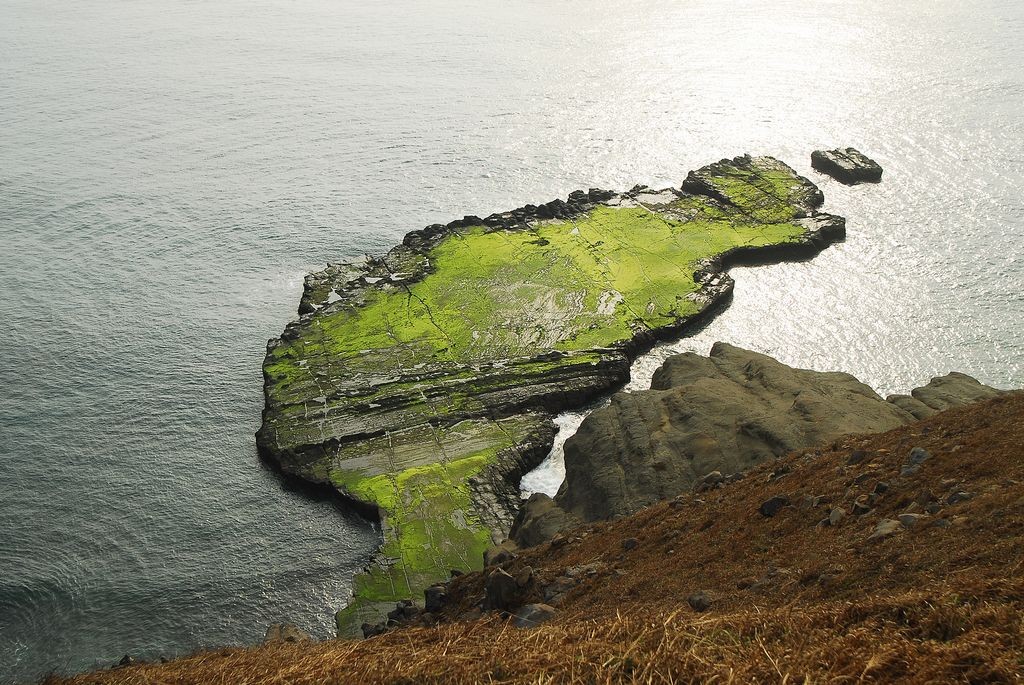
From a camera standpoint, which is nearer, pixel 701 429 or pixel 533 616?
pixel 533 616

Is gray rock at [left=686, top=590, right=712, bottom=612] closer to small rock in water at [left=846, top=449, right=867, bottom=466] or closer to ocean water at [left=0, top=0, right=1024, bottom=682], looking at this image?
small rock in water at [left=846, top=449, right=867, bottom=466]

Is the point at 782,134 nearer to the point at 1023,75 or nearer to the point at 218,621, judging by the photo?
the point at 1023,75

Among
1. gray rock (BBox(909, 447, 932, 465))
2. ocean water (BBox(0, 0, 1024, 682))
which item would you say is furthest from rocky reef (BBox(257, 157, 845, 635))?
gray rock (BBox(909, 447, 932, 465))

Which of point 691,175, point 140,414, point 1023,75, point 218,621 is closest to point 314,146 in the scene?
point 691,175

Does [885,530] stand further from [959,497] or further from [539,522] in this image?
[539,522]

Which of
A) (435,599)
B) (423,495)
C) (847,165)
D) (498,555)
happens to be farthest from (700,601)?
(847,165)

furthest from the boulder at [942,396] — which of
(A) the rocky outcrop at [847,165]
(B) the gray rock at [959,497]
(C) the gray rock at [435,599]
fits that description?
(A) the rocky outcrop at [847,165]

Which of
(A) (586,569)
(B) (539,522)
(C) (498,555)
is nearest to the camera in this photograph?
(A) (586,569)
